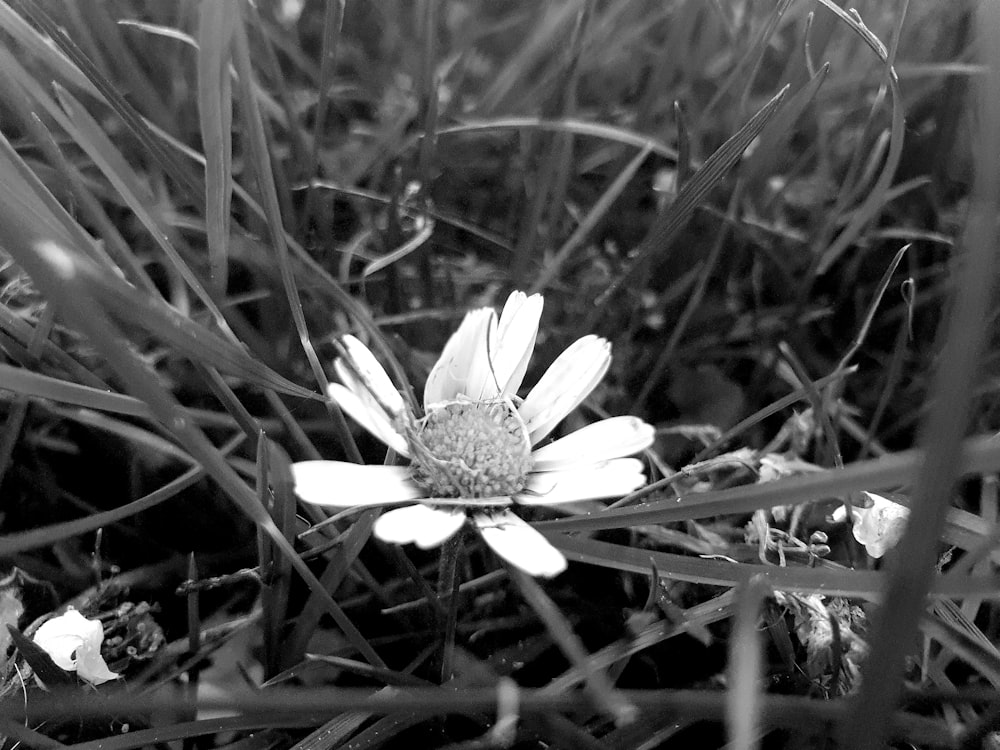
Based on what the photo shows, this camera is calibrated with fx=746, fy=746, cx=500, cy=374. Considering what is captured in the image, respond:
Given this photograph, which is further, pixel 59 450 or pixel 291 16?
pixel 291 16

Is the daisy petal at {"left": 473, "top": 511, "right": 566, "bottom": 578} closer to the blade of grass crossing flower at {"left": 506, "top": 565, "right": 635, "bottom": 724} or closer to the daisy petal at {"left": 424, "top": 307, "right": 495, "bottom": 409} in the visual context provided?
the blade of grass crossing flower at {"left": 506, "top": 565, "right": 635, "bottom": 724}

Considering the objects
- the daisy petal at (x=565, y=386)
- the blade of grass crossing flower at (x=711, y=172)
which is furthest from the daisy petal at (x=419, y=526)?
the blade of grass crossing flower at (x=711, y=172)

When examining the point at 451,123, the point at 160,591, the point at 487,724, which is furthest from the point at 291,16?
the point at 487,724

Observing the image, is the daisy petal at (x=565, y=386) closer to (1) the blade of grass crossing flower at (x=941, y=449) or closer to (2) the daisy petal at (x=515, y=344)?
(2) the daisy petal at (x=515, y=344)

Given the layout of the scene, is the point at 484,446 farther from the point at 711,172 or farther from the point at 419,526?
the point at 711,172

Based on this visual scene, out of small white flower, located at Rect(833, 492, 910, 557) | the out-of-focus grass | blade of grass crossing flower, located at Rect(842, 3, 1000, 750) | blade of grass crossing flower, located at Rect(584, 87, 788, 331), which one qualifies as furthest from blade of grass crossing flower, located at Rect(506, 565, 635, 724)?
blade of grass crossing flower, located at Rect(584, 87, 788, 331)

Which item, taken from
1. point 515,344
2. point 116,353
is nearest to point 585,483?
point 515,344

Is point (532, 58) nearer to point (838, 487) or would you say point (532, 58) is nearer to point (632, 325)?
point (632, 325)
